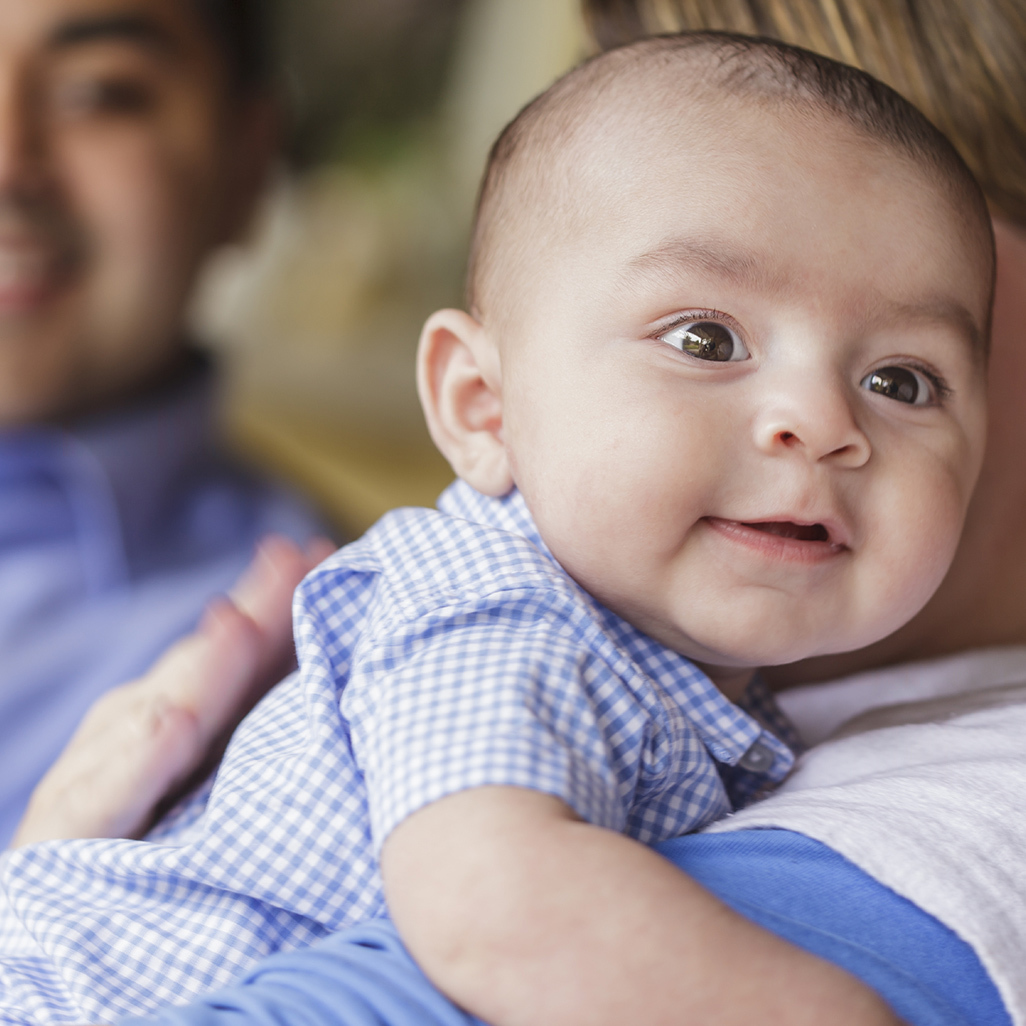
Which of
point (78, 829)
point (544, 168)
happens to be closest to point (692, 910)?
point (544, 168)

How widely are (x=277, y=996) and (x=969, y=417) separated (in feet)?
2.09

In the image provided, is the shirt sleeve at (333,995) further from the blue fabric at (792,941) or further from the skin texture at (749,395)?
the skin texture at (749,395)

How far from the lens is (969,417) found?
0.81m

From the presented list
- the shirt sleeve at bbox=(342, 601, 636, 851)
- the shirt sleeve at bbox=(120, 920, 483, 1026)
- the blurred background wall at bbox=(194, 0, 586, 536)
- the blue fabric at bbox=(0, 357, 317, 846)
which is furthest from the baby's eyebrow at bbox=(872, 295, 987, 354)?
the blurred background wall at bbox=(194, 0, 586, 536)

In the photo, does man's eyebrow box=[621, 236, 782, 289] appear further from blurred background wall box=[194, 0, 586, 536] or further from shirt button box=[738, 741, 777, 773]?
→ blurred background wall box=[194, 0, 586, 536]

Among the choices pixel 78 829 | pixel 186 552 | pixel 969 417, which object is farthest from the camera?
pixel 186 552

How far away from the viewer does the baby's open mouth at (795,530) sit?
28.7 inches

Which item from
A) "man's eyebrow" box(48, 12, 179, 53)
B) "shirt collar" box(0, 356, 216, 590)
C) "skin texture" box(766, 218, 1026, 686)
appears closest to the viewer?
"skin texture" box(766, 218, 1026, 686)

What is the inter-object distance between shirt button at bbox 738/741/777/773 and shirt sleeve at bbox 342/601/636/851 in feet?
0.54

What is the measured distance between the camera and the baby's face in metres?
0.71

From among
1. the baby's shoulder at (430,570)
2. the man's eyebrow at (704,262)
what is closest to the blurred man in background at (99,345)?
the baby's shoulder at (430,570)

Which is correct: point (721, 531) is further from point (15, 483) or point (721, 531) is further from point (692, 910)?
Result: point (15, 483)

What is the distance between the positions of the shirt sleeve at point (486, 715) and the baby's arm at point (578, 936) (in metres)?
0.02

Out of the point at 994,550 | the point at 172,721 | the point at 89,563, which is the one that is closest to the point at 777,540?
the point at 994,550
